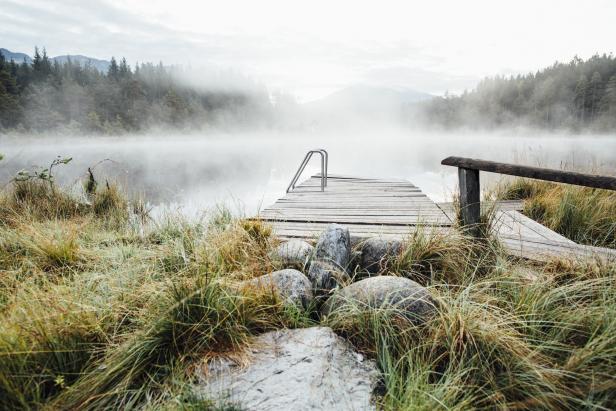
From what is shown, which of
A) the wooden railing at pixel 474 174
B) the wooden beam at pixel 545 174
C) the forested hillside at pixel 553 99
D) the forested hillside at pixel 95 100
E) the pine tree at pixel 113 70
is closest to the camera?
the wooden beam at pixel 545 174

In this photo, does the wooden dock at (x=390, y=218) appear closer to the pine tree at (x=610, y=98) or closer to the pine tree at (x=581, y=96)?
the pine tree at (x=610, y=98)

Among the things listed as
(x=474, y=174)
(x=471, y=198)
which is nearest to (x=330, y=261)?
(x=471, y=198)

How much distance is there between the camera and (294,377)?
64.0 inches

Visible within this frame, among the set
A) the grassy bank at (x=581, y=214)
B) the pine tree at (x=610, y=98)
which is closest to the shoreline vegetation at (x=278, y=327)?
the grassy bank at (x=581, y=214)

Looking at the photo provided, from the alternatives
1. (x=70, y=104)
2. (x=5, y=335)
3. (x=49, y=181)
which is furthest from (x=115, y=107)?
(x=5, y=335)

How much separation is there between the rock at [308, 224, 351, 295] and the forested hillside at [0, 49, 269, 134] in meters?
75.3

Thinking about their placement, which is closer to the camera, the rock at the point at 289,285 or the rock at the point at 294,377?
the rock at the point at 294,377

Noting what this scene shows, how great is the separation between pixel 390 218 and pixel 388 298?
8.23ft

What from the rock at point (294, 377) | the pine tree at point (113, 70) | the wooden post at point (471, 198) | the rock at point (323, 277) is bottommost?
the rock at point (294, 377)

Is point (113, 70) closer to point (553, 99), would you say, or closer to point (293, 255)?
point (553, 99)

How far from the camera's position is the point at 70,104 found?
7456cm

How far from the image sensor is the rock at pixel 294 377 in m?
1.50

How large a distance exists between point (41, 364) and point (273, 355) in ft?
3.56

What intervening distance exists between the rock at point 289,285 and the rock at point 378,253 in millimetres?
814
